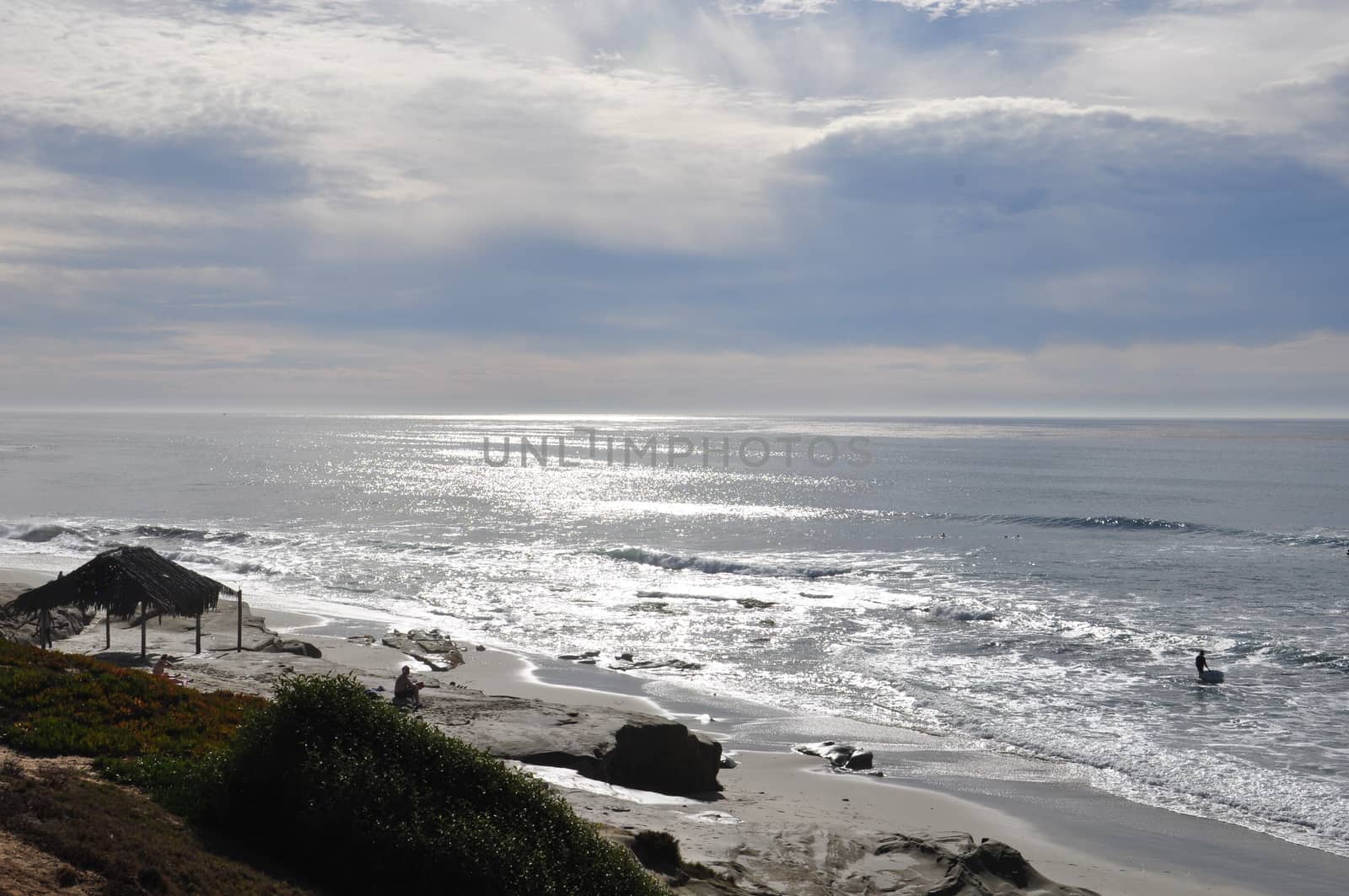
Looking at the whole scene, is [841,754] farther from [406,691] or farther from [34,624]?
[34,624]

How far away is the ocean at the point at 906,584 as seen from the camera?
22.0 meters

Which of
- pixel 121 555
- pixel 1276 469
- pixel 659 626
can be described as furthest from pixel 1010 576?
pixel 1276 469

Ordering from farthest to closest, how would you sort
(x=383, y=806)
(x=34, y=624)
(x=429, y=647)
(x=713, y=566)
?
1. (x=713, y=566)
2. (x=429, y=647)
3. (x=34, y=624)
4. (x=383, y=806)

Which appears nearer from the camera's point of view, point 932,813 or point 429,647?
Result: point 932,813

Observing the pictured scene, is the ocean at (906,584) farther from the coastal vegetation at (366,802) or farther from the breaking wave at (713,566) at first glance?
the coastal vegetation at (366,802)

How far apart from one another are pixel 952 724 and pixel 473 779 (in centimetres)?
1525

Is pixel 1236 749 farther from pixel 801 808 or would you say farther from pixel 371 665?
pixel 371 665

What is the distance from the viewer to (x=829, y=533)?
201 ft

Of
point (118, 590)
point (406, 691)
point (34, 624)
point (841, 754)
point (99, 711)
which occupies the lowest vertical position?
point (841, 754)

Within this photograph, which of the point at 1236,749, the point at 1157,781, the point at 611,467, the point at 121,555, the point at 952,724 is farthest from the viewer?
the point at 611,467

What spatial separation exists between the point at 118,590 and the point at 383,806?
17771 mm

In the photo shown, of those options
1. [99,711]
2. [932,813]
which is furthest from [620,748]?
[99,711]

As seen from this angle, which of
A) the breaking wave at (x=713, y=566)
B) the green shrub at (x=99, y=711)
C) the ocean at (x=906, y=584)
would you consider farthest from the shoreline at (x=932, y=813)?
the breaking wave at (x=713, y=566)

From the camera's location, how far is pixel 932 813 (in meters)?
16.8
